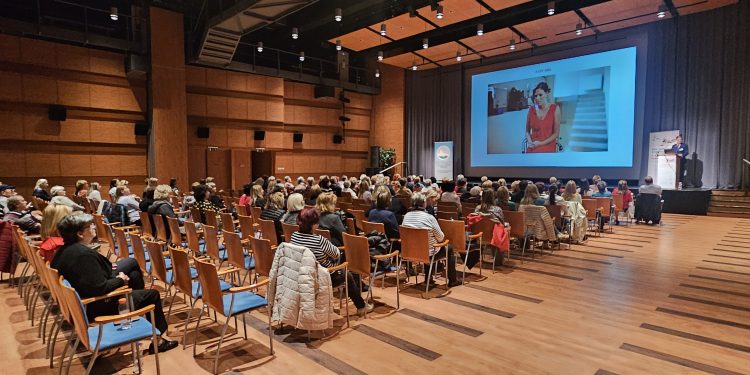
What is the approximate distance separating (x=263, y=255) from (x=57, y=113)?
1056 centimetres

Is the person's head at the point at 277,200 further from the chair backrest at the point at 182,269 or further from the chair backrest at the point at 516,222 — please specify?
the chair backrest at the point at 516,222

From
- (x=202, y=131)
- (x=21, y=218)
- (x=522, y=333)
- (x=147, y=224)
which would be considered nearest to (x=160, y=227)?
(x=147, y=224)

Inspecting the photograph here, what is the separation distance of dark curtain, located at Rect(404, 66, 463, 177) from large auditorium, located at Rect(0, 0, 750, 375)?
107 mm

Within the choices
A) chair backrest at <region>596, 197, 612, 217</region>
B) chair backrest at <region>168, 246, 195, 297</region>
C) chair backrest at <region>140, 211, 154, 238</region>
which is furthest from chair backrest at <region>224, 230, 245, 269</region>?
chair backrest at <region>596, 197, 612, 217</region>

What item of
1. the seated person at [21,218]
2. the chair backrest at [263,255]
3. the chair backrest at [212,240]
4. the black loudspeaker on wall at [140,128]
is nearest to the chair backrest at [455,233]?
the chair backrest at [263,255]

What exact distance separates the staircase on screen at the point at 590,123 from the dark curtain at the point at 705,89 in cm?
118

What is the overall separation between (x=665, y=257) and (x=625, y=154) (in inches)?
274

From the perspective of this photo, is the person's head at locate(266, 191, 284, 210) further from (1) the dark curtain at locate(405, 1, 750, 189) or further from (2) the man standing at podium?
(1) the dark curtain at locate(405, 1, 750, 189)

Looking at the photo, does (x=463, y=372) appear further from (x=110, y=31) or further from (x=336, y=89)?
(x=336, y=89)

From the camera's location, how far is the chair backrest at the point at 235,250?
13.3 feet

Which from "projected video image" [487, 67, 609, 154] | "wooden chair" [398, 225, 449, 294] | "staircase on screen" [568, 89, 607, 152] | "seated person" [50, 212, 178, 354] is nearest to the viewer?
"seated person" [50, 212, 178, 354]

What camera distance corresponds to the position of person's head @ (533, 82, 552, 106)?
13.9 meters

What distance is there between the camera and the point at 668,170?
11453 millimetres

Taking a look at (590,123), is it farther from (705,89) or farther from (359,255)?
(359,255)
